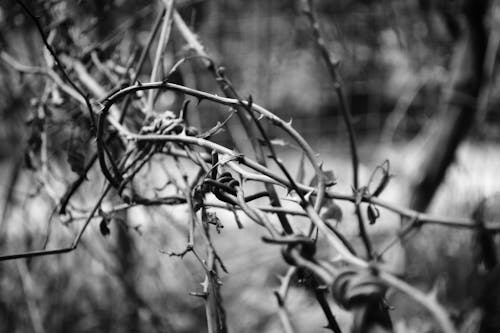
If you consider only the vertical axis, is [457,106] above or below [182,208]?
above

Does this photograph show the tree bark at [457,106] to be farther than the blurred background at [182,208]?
Yes

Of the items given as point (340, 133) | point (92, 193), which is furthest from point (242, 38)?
point (92, 193)

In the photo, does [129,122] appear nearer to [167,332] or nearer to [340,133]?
[167,332]

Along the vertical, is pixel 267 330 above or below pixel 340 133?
below

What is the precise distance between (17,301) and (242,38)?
1711 mm

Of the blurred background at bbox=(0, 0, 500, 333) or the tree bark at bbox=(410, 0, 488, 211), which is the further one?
the tree bark at bbox=(410, 0, 488, 211)

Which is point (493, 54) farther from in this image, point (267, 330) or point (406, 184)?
point (267, 330)

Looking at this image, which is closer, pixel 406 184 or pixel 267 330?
pixel 406 184

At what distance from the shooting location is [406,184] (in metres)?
1.26

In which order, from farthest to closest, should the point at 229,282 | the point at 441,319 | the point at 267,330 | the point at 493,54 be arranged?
the point at 229,282 → the point at 267,330 → the point at 493,54 → the point at 441,319

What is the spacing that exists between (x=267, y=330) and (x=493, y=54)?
0.82 m

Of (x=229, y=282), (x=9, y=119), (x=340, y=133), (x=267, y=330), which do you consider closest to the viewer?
(x=9, y=119)

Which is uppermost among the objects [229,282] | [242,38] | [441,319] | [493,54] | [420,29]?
[242,38]

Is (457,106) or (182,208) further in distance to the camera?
(457,106)
